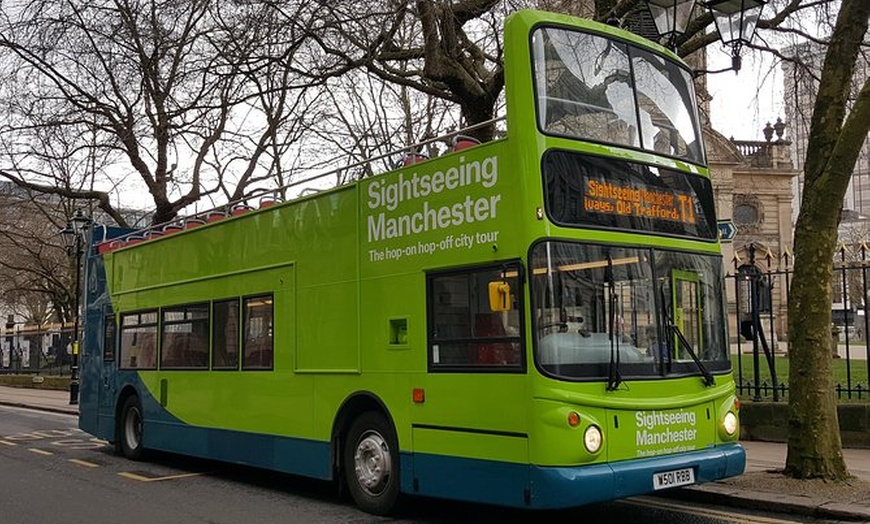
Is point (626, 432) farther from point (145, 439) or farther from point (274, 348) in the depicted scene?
point (145, 439)

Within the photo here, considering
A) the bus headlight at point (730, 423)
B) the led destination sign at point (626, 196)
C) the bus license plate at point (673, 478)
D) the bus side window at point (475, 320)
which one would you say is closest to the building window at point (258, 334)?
the bus side window at point (475, 320)

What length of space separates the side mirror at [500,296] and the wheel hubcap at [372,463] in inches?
87.7

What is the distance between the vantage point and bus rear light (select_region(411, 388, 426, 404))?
318 inches

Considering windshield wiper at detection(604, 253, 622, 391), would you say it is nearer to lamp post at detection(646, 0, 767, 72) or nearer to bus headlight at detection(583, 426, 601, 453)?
bus headlight at detection(583, 426, 601, 453)

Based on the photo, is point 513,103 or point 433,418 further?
point 433,418

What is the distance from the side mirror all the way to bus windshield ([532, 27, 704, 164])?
53.7 inches

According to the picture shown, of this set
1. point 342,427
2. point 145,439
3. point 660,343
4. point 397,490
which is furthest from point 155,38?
point 660,343

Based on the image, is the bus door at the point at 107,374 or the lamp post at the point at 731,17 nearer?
the lamp post at the point at 731,17

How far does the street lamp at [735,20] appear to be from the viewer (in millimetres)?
8883

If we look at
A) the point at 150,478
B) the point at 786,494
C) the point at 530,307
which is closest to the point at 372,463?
the point at 530,307

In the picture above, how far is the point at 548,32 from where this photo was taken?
768cm

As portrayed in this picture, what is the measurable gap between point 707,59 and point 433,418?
35.5 ft

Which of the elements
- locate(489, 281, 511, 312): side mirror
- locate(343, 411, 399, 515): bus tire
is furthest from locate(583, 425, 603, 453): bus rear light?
locate(343, 411, 399, 515): bus tire

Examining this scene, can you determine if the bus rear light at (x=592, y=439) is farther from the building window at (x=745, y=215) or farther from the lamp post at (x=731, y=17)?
the building window at (x=745, y=215)
